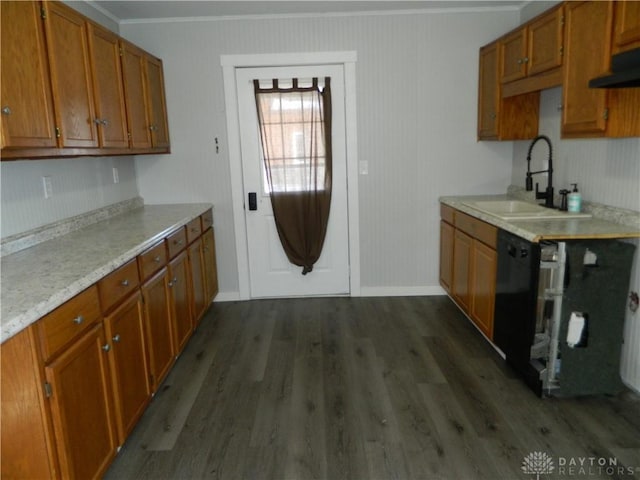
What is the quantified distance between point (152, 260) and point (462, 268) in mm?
2249

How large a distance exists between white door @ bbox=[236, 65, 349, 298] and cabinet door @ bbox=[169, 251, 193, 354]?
3.46ft

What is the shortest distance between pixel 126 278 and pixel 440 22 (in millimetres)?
3245

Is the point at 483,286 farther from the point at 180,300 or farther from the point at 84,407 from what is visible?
the point at 84,407

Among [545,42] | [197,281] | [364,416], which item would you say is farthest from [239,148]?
[364,416]

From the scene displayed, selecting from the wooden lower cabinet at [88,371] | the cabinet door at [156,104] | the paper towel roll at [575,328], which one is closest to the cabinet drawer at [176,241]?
the wooden lower cabinet at [88,371]

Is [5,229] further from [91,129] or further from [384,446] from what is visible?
[384,446]

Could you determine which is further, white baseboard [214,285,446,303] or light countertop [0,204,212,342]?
white baseboard [214,285,446,303]

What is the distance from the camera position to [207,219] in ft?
13.0

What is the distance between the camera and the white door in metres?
3.95

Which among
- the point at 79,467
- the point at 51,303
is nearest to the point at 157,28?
the point at 51,303

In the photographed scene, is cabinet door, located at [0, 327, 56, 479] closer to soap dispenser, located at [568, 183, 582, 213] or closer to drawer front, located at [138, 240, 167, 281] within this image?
drawer front, located at [138, 240, 167, 281]

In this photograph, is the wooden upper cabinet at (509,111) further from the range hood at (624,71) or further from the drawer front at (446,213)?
the range hood at (624,71)

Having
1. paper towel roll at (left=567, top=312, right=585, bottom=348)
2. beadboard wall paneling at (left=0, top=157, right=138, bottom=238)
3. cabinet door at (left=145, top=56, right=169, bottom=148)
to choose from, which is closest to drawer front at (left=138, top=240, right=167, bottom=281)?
beadboard wall paneling at (left=0, top=157, right=138, bottom=238)

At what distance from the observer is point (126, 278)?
2.18 metres
